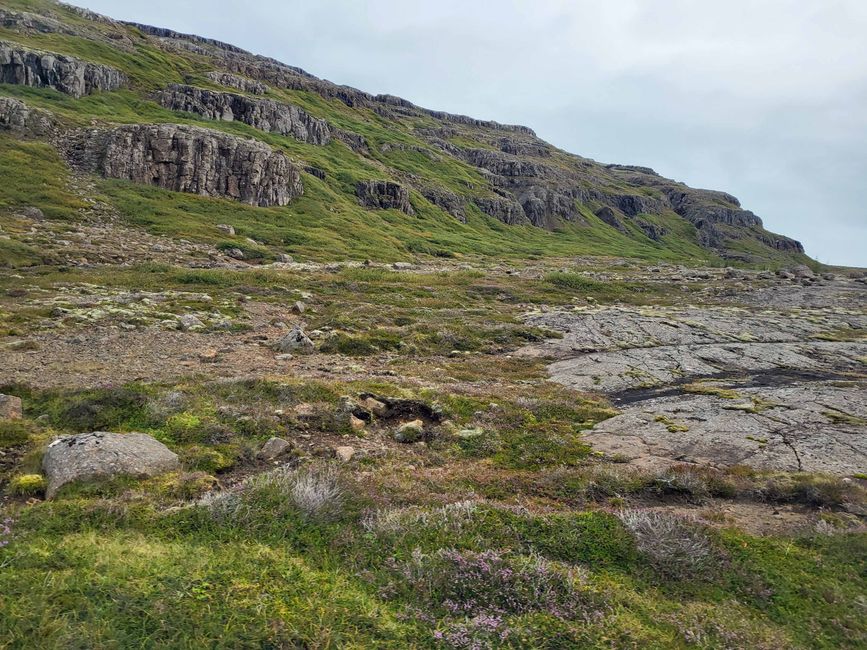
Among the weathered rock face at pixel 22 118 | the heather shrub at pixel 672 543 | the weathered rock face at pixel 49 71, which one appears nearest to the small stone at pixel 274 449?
the heather shrub at pixel 672 543

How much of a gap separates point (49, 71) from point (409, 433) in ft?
372

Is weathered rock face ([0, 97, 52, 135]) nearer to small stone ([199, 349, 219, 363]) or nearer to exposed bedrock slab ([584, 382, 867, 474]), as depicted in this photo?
small stone ([199, 349, 219, 363])

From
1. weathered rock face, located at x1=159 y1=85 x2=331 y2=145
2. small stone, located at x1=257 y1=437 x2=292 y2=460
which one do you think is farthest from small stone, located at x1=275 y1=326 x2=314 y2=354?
weathered rock face, located at x1=159 y1=85 x2=331 y2=145

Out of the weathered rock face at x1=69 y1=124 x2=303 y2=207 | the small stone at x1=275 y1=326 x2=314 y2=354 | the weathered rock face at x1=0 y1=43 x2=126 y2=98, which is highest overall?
the weathered rock face at x1=0 y1=43 x2=126 y2=98

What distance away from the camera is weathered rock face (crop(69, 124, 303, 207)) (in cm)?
6412

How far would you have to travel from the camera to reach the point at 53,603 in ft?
16.0

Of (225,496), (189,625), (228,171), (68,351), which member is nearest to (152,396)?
(225,496)

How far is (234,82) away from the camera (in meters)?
134

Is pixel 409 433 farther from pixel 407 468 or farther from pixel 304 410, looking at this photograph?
pixel 304 410

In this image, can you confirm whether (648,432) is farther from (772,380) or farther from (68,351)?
(68,351)

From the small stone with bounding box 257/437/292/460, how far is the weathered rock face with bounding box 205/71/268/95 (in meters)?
152

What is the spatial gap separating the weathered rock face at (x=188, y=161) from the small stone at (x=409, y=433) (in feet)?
234

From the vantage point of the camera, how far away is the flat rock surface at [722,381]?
11992mm

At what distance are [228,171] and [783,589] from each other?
83470 mm
